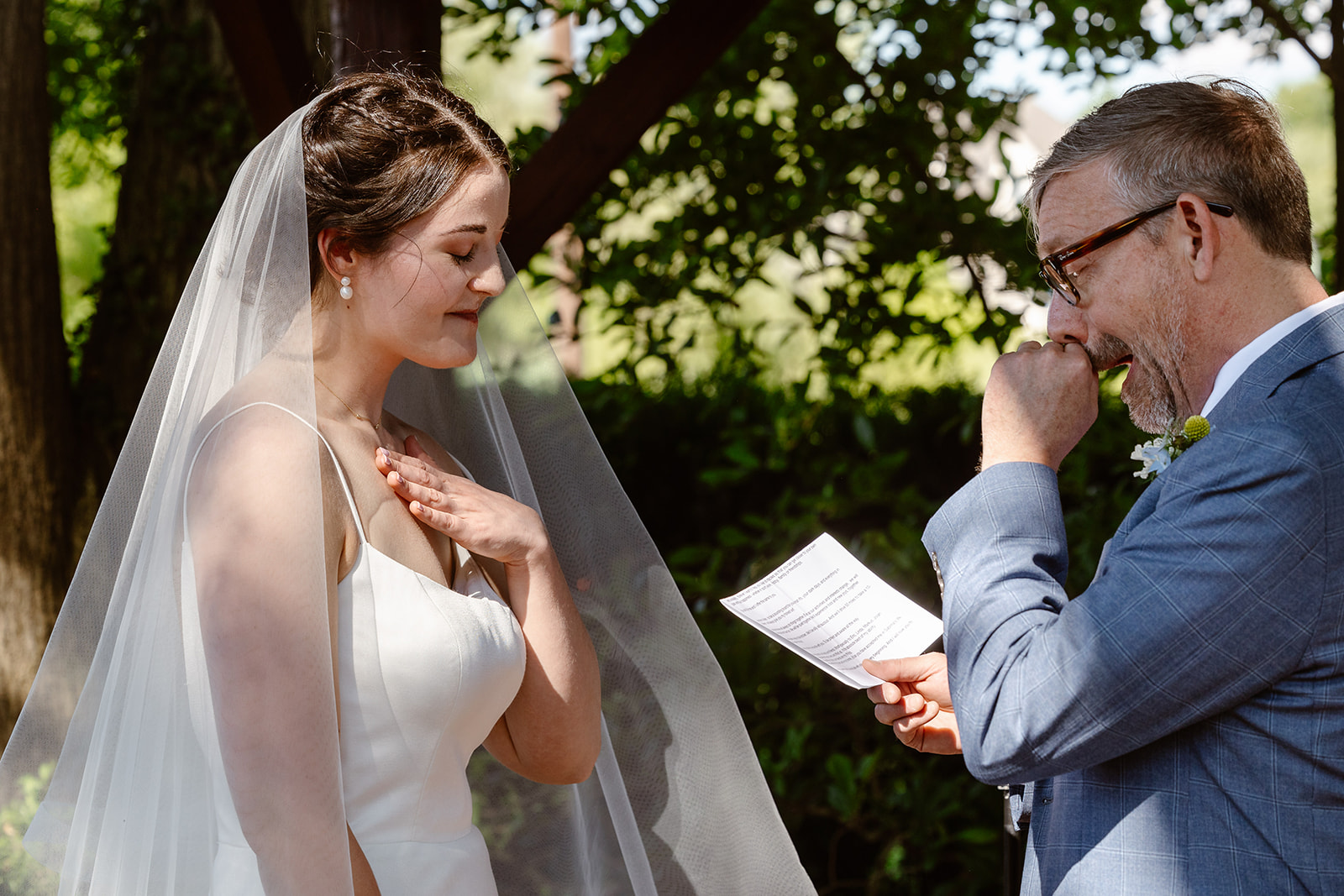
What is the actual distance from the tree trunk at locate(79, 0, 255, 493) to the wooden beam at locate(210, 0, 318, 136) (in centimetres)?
105

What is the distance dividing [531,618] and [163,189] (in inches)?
103

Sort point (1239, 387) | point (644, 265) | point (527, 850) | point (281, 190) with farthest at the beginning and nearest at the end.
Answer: point (644, 265), point (527, 850), point (281, 190), point (1239, 387)

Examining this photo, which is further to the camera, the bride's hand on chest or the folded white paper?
the bride's hand on chest

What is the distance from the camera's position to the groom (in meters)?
1.22

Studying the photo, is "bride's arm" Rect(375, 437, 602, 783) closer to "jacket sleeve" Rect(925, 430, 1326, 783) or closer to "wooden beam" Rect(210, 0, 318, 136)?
"jacket sleeve" Rect(925, 430, 1326, 783)

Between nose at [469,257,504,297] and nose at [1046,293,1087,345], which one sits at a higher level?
nose at [469,257,504,297]

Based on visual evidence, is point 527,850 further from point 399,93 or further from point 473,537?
point 399,93

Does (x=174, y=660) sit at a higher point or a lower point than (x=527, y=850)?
higher

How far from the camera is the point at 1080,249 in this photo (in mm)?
1529

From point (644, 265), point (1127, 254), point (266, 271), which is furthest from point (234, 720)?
point (644, 265)

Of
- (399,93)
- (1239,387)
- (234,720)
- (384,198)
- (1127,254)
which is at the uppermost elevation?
(399,93)

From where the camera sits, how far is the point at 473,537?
6.09 ft

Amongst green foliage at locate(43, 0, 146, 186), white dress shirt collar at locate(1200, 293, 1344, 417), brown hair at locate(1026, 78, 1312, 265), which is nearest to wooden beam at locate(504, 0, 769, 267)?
brown hair at locate(1026, 78, 1312, 265)

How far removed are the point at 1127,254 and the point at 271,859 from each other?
1.45m
